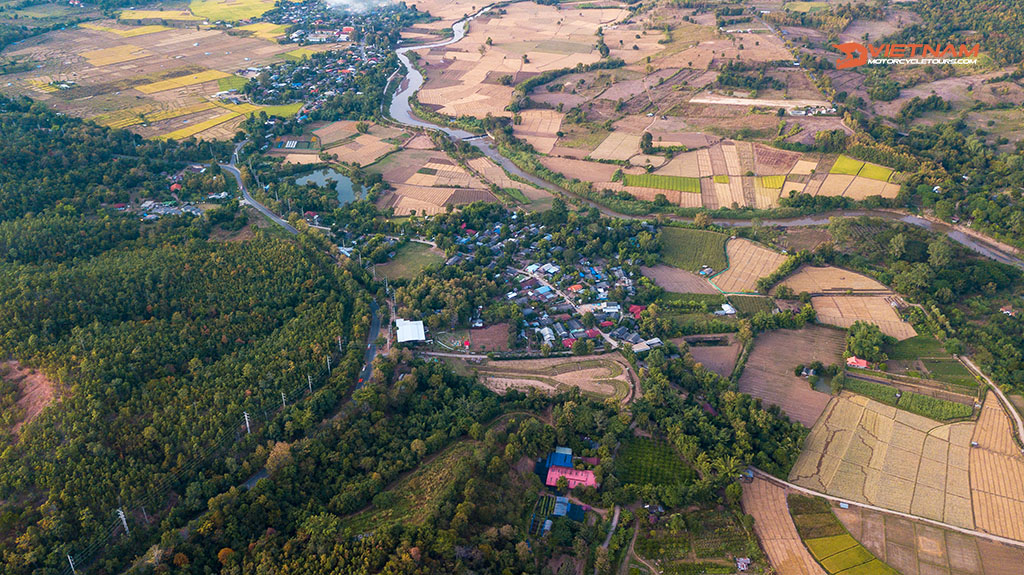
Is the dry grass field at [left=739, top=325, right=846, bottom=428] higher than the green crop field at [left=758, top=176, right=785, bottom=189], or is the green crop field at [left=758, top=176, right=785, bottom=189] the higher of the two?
the green crop field at [left=758, top=176, right=785, bottom=189]

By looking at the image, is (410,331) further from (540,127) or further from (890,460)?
(540,127)

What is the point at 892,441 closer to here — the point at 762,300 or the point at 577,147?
the point at 762,300

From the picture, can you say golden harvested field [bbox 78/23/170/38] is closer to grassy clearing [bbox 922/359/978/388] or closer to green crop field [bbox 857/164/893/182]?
green crop field [bbox 857/164/893/182]

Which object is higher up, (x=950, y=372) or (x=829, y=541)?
(x=950, y=372)

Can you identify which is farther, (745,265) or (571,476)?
(745,265)

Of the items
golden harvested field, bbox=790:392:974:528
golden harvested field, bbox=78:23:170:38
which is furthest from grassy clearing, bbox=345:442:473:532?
golden harvested field, bbox=78:23:170:38

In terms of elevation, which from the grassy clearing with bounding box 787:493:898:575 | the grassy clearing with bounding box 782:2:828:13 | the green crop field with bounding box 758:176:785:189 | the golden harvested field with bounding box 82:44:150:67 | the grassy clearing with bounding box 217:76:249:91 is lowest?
the grassy clearing with bounding box 787:493:898:575

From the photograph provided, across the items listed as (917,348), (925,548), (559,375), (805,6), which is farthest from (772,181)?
(805,6)

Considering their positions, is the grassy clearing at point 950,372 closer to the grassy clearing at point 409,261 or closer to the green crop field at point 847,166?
the green crop field at point 847,166
